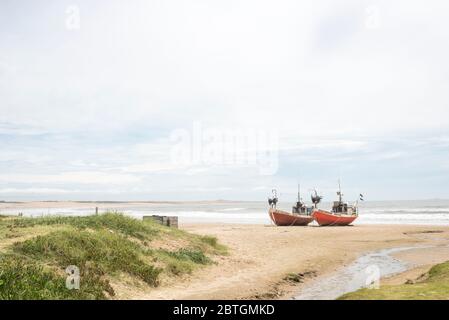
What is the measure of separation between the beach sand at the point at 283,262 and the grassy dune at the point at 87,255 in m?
1.02

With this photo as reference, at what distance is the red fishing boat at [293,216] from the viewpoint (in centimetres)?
5688

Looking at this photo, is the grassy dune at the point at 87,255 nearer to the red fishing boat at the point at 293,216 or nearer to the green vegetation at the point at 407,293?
the green vegetation at the point at 407,293

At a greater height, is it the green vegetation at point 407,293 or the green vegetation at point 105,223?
the green vegetation at point 105,223

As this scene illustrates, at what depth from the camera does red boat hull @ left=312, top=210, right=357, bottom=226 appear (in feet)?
185

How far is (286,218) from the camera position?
186 ft

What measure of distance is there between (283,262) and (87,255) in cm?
1207

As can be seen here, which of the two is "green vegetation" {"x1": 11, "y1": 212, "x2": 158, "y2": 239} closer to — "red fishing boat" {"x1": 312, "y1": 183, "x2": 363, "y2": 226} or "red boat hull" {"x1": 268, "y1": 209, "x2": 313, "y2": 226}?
"red boat hull" {"x1": 268, "y1": 209, "x2": 313, "y2": 226}

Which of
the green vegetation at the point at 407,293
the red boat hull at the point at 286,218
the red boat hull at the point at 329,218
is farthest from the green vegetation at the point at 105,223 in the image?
the red boat hull at the point at 329,218

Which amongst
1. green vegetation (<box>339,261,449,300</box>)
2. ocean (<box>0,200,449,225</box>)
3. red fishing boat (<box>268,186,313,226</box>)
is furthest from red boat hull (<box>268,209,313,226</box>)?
green vegetation (<box>339,261,449,300</box>)

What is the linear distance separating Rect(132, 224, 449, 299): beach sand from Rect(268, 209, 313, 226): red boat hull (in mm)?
13099

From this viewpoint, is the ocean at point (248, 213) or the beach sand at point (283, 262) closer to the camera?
the beach sand at point (283, 262)

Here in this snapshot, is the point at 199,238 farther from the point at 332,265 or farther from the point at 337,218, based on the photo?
the point at 337,218
